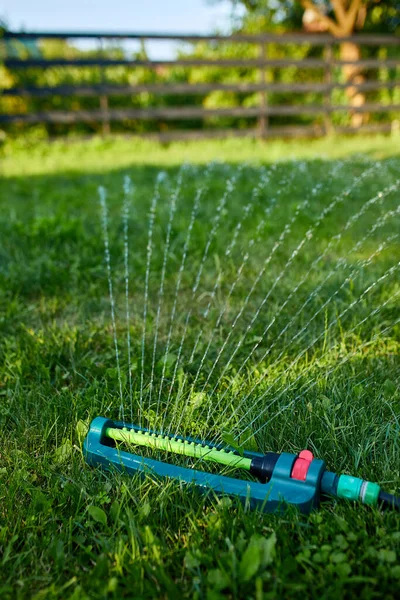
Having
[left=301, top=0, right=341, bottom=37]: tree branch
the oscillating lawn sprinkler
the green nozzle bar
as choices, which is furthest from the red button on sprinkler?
[left=301, top=0, right=341, bottom=37]: tree branch

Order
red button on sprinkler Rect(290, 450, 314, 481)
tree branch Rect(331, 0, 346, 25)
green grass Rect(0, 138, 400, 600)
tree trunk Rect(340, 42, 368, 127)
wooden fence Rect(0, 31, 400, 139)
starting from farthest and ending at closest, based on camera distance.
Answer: tree branch Rect(331, 0, 346, 25) < tree trunk Rect(340, 42, 368, 127) < wooden fence Rect(0, 31, 400, 139) < red button on sprinkler Rect(290, 450, 314, 481) < green grass Rect(0, 138, 400, 600)

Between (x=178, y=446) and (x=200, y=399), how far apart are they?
24 cm

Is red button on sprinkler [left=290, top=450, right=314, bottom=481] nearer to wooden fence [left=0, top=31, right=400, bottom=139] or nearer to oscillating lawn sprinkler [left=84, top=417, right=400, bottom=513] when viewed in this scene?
oscillating lawn sprinkler [left=84, top=417, right=400, bottom=513]

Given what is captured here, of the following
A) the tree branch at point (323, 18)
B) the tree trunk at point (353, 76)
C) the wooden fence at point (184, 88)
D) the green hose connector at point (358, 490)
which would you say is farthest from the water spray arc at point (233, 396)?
the tree branch at point (323, 18)

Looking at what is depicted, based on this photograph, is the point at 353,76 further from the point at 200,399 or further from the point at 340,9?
the point at 200,399

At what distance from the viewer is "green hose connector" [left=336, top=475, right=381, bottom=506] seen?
1.13m

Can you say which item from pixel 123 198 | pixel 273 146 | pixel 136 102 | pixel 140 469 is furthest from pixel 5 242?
pixel 136 102

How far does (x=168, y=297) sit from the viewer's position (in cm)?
245

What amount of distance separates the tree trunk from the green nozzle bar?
8574 mm

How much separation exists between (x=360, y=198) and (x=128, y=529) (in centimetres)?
305

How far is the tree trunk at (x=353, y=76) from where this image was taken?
352 inches

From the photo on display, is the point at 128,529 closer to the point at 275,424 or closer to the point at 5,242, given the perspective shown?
the point at 275,424

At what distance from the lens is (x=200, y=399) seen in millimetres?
1545

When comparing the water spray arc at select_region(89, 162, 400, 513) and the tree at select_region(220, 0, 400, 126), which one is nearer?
the water spray arc at select_region(89, 162, 400, 513)
